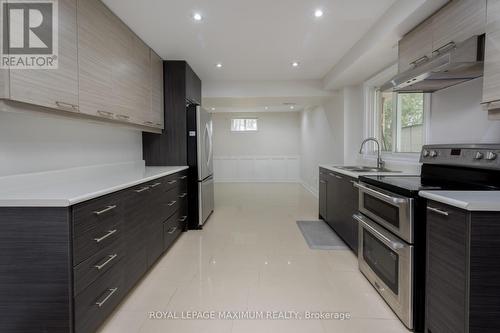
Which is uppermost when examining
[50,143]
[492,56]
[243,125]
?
[243,125]

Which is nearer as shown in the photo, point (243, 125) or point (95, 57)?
point (95, 57)

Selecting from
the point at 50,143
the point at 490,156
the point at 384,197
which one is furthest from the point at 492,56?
the point at 50,143

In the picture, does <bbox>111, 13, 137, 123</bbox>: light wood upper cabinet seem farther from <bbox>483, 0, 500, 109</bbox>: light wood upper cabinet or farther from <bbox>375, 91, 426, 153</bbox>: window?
<bbox>375, 91, 426, 153</bbox>: window

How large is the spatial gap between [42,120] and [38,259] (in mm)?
1144

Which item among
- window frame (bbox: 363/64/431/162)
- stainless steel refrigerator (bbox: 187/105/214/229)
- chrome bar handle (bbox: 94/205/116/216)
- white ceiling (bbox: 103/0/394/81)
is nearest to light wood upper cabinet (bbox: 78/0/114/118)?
white ceiling (bbox: 103/0/394/81)

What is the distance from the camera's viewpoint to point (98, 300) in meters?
1.62

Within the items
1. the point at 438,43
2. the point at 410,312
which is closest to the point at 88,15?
the point at 438,43

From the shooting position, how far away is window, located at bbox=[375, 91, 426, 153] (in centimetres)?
294

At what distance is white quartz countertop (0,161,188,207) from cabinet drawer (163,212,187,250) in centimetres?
56

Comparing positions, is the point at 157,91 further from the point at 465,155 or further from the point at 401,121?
the point at 465,155

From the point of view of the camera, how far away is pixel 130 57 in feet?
9.10

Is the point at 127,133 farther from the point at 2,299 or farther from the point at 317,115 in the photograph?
the point at 317,115

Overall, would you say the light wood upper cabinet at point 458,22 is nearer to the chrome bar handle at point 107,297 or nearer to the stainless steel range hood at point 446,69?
the stainless steel range hood at point 446,69

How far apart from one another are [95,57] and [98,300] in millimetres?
1814
